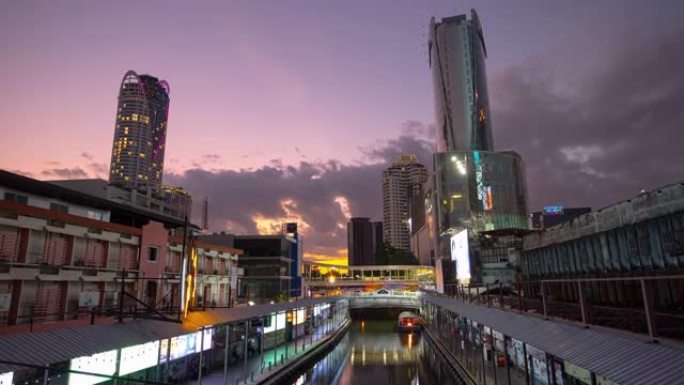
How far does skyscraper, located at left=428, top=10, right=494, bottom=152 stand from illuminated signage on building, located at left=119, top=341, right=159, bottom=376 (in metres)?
148

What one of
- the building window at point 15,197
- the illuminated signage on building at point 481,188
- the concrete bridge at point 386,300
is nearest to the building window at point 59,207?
the building window at point 15,197

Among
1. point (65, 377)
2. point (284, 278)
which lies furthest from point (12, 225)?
point (284, 278)

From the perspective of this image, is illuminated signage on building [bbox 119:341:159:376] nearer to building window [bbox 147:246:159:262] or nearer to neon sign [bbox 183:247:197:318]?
neon sign [bbox 183:247:197:318]

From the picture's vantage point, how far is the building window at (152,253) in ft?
101

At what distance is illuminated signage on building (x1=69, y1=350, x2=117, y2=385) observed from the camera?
17109 mm

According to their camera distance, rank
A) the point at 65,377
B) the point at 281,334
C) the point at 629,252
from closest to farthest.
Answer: the point at 65,377, the point at 629,252, the point at 281,334

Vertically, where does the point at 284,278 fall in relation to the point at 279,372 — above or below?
above

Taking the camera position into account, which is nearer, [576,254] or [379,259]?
[576,254]

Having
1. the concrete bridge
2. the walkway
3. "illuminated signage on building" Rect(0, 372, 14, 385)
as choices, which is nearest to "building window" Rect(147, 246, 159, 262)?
the walkway

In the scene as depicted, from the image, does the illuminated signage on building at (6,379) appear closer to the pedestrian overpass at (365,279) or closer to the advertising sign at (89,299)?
the advertising sign at (89,299)

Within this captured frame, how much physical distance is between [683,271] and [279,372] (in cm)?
2626

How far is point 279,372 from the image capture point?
105 ft

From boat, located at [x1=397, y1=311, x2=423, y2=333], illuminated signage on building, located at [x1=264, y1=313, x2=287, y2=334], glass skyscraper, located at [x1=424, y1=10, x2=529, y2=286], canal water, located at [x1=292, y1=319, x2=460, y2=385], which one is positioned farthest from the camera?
glass skyscraper, located at [x1=424, y1=10, x2=529, y2=286]

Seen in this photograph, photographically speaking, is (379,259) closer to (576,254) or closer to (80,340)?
(576,254)
